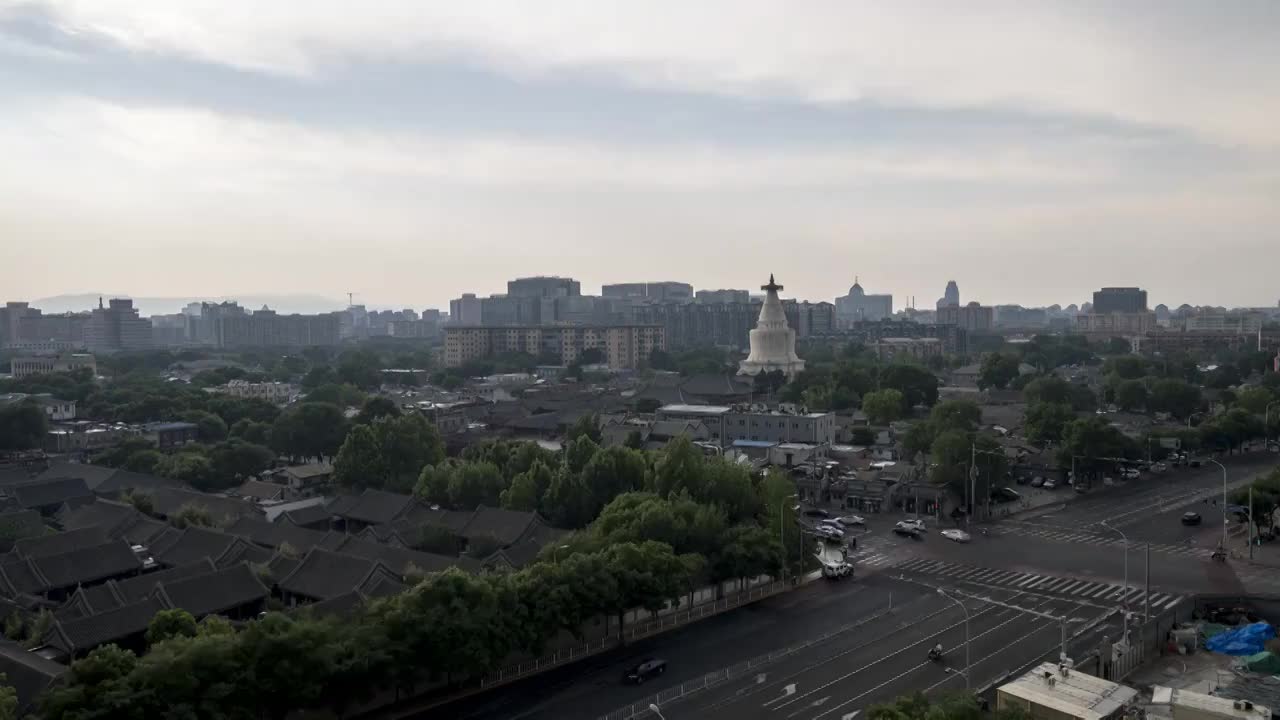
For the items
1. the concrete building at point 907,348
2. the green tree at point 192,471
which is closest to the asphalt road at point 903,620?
the green tree at point 192,471

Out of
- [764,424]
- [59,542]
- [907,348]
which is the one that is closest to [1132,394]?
[764,424]

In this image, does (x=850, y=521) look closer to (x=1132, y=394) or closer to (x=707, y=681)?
(x=707, y=681)

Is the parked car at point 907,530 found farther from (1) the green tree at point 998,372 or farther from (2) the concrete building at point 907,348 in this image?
(2) the concrete building at point 907,348

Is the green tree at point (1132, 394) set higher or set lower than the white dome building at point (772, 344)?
lower

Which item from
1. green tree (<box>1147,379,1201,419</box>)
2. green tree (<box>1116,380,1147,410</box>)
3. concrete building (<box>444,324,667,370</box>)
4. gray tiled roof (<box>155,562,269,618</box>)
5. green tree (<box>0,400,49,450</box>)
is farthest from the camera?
concrete building (<box>444,324,667,370</box>)

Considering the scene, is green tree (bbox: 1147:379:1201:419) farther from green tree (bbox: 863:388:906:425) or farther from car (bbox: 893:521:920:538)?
car (bbox: 893:521:920:538)

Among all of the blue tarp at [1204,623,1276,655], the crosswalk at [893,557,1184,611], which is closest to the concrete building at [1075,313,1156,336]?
the crosswalk at [893,557,1184,611]
